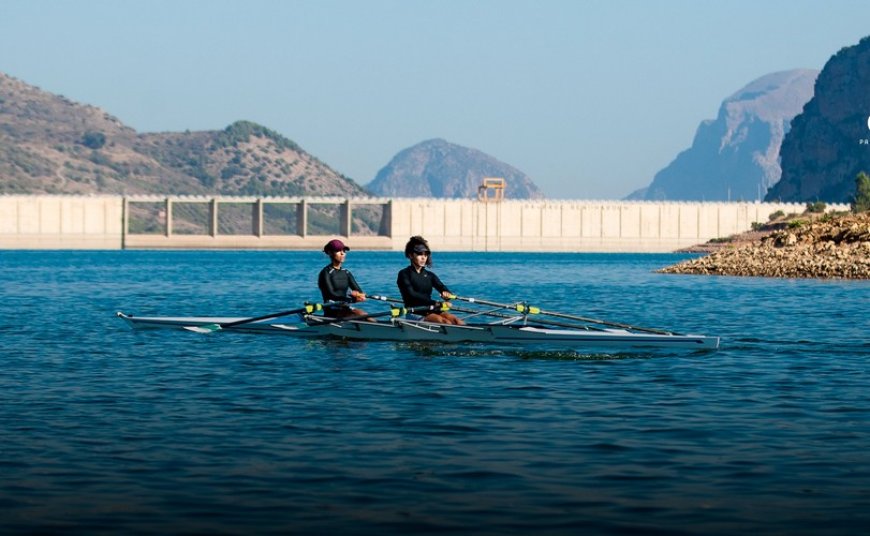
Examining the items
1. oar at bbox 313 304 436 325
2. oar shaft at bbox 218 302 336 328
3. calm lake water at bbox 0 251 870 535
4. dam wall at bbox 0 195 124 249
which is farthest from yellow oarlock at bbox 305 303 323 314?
dam wall at bbox 0 195 124 249

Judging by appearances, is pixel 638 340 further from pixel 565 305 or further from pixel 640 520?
pixel 565 305

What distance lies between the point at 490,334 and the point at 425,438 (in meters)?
11.8

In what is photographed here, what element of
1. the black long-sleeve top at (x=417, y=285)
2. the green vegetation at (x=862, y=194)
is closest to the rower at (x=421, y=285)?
the black long-sleeve top at (x=417, y=285)

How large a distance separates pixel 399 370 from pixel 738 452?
9241 mm

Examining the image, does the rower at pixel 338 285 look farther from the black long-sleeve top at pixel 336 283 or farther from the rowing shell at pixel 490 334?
the rowing shell at pixel 490 334

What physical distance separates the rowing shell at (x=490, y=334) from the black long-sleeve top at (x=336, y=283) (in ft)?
2.02

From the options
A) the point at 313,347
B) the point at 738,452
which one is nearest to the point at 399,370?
the point at 313,347

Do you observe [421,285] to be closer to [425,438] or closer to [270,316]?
[270,316]

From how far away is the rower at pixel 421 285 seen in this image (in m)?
26.6

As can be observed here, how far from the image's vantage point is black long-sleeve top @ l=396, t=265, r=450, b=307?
27.1 meters

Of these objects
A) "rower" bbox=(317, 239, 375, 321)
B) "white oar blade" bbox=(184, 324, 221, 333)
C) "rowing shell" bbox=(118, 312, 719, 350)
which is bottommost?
"white oar blade" bbox=(184, 324, 221, 333)

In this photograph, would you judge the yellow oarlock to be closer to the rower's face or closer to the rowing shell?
the rowing shell

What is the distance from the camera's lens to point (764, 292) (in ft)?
194

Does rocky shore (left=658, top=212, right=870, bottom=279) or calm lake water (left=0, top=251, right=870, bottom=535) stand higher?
rocky shore (left=658, top=212, right=870, bottom=279)
